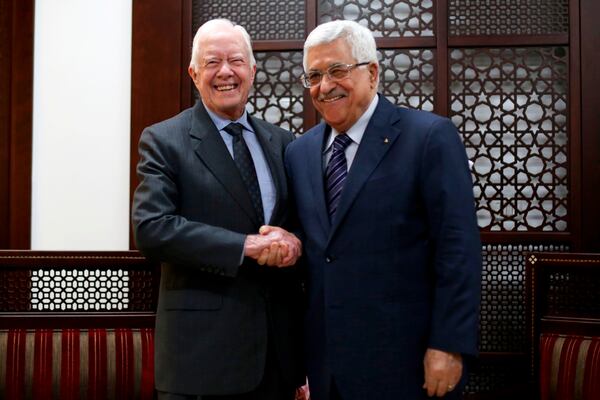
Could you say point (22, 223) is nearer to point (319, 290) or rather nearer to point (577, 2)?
point (319, 290)

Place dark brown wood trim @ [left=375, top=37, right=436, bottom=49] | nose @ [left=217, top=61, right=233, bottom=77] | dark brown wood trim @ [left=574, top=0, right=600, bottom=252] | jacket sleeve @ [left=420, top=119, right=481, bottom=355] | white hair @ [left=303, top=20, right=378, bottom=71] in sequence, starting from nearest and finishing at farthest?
1. jacket sleeve @ [left=420, top=119, right=481, bottom=355]
2. white hair @ [left=303, top=20, right=378, bottom=71]
3. nose @ [left=217, top=61, right=233, bottom=77]
4. dark brown wood trim @ [left=574, top=0, right=600, bottom=252]
5. dark brown wood trim @ [left=375, top=37, right=436, bottom=49]

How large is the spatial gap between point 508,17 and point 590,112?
0.57m

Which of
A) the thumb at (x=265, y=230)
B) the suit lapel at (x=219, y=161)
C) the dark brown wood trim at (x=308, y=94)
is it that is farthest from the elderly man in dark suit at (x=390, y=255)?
the dark brown wood trim at (x=308, y=94)

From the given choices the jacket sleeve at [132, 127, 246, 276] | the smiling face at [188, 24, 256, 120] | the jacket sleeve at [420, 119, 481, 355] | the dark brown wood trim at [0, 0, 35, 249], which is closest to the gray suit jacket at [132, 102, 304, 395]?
the jacket sleeve at [132, 127, 246, 276]

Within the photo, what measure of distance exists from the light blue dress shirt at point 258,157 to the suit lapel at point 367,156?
0.27m

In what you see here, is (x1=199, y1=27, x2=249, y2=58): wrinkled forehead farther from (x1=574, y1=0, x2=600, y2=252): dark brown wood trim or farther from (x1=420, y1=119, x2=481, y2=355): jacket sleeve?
(x1=574, y1=0, x2=600, y2=252): dark brown wood trim

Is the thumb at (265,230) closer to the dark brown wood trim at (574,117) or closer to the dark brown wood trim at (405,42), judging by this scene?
the dark brown wood trim at (405,42)

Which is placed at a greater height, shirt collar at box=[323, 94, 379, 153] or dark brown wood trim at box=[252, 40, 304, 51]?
dark brown wood trim at box=[252, 40, 304, 51]

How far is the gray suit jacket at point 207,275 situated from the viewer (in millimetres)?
1881

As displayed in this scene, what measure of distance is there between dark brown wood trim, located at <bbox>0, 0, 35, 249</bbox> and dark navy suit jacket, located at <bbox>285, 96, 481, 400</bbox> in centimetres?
204

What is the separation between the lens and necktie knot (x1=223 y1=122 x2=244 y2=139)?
210 centimetres

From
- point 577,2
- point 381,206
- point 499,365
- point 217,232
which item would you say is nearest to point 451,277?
point 381,206

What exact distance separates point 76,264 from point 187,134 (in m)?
0.72

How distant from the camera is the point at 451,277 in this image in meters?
1.72
